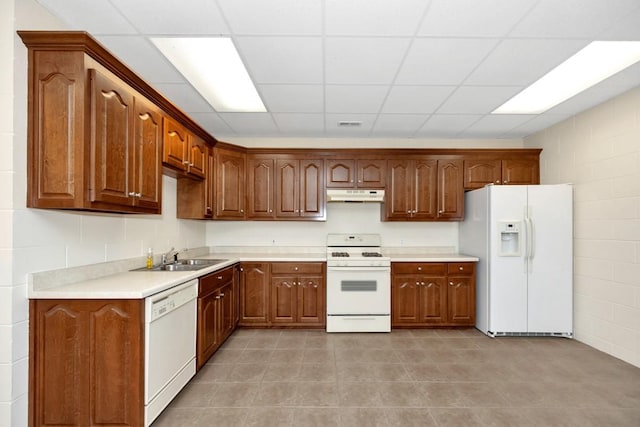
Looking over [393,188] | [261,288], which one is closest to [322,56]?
[393,188]

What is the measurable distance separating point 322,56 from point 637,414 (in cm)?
340

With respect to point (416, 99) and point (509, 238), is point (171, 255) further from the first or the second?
point (509, 238)

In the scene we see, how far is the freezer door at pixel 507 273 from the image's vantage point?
3.70 meters

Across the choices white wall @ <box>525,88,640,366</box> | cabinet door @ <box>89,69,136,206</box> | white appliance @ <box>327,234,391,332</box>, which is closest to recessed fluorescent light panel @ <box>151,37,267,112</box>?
cabinet door @ <box>89,69,136,206</box>

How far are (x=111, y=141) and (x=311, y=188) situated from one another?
2.60m

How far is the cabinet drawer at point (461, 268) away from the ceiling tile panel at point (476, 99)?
183 centimetres

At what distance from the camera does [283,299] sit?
4016mm

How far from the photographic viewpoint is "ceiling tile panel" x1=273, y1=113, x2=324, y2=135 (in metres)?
3.76

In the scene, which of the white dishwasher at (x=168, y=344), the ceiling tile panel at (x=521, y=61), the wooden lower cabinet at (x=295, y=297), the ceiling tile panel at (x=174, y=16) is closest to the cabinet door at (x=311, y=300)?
the wooden lower cabinet at (x=295, y=297)

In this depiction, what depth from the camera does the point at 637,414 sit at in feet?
7.36

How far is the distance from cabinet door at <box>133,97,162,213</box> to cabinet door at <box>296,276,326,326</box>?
79.5 inches

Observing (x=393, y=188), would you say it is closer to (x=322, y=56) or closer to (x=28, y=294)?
(x=322, y=56)

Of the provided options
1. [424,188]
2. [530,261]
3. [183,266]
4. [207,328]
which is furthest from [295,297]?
[530,261]

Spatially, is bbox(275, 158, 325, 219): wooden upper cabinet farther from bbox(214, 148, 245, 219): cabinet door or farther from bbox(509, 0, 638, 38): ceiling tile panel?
bbox(509, 0, 638, 38): ceiling tile panel
